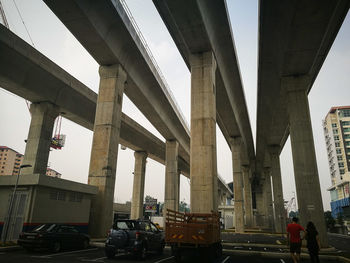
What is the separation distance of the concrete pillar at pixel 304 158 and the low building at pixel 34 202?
18.3 m

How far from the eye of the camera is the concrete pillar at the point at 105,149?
20828mm

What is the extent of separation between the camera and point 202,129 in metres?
20.4

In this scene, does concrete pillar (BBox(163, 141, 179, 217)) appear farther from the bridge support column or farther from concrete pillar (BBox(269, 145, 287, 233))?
the bridge support column

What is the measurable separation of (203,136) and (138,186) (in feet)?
112

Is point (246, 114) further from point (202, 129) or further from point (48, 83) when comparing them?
point (48, 83)

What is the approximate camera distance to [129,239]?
11.8 meters

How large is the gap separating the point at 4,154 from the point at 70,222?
181 metres

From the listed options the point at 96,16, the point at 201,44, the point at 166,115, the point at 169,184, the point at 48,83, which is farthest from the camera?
the point at 169,184

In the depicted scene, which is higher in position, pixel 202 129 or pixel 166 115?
pixel 166 115

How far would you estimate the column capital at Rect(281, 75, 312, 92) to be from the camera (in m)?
24.6

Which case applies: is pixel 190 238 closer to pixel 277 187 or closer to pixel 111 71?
pixel 111 71

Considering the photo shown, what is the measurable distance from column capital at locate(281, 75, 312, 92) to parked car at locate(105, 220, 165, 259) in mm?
19517

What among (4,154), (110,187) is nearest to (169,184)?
(110,187)

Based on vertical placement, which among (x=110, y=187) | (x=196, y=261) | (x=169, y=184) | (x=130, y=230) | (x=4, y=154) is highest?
(x=4, y=154)
